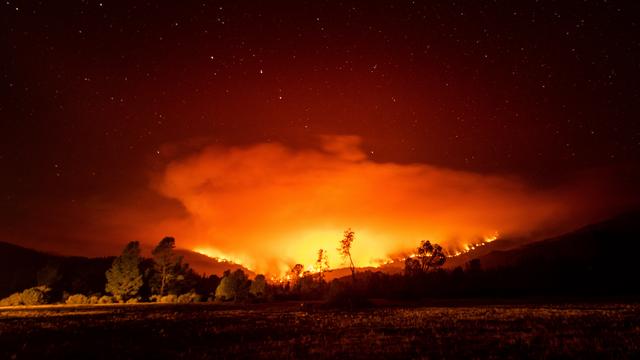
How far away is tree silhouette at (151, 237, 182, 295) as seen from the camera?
9019 centimetres

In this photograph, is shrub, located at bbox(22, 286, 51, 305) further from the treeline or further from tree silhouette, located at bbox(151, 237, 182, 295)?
tree silhouette, located at bbox(151, 237, 182, 295)

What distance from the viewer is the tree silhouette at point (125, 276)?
8088 cm

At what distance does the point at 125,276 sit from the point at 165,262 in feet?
32.7

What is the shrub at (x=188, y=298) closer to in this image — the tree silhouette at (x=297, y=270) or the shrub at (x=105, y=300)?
the shrub at (x=105, y=300)

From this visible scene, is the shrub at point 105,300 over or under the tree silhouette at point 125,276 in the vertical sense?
under

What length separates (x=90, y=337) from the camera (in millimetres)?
23078

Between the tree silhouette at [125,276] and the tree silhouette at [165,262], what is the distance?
7.00 meters

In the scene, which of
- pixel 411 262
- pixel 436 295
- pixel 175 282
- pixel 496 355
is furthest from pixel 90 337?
pixel 411 262

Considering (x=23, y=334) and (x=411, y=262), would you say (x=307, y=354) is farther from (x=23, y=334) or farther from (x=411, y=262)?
(x=411, y=262)

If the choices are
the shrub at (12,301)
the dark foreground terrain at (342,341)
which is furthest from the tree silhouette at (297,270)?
the dark foreground terrain at (342,341)

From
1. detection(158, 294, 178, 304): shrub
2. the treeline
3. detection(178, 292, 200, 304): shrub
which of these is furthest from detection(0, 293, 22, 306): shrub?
detection(178, 292, 200, 304): shrub

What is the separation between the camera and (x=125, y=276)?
8181cm

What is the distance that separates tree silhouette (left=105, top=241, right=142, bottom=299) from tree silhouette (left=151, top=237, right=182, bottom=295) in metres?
7.00

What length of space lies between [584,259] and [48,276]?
123451 mm
